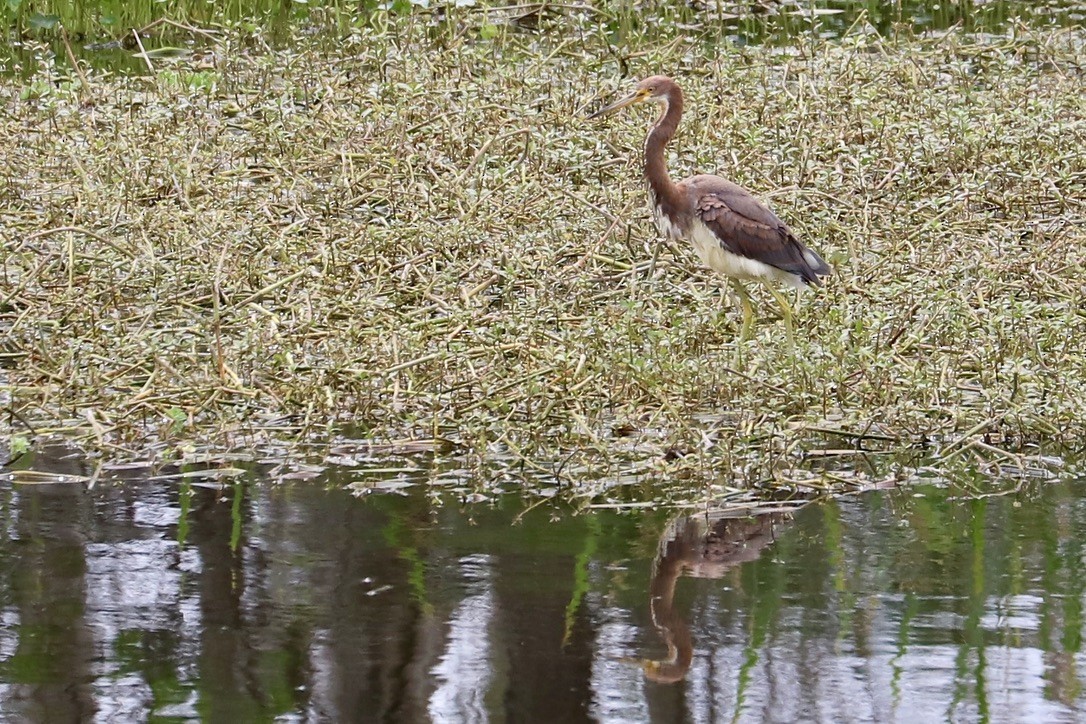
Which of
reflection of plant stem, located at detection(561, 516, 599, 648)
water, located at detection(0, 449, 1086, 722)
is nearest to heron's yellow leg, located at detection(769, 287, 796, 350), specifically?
water, located at detection(0, 449, 1086, 722)

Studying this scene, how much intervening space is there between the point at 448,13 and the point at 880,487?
29.0ft

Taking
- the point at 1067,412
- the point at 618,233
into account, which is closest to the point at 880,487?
the point at 1067,412

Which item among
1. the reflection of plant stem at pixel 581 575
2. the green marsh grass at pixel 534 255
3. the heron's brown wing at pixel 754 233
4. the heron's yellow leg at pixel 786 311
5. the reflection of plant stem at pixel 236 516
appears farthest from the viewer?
the heron's brown wing at pixel 754 233

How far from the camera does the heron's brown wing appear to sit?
7.95 metres

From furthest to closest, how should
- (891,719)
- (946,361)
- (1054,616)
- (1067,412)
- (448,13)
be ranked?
(448,13) → (946,361) → (1067,412) → (1054,616) → (891,719)

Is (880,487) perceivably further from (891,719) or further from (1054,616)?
(891,719)

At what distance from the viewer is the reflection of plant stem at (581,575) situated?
5.35 metres

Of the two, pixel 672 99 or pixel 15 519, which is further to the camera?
pixel 672 99

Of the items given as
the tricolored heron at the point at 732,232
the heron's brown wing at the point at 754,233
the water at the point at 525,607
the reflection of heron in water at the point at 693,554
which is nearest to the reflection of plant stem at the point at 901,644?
the water at the point at 525,607

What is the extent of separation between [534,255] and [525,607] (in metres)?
3.86

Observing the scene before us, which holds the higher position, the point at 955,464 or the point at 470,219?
the point at 470,219

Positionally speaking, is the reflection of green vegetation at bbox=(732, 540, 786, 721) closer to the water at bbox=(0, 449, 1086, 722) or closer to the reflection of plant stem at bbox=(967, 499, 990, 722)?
the water at bbox=(0, 449, 1086, 722)

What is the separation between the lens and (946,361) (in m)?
7.25

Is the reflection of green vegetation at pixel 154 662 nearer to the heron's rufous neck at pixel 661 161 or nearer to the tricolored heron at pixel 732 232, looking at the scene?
the tricolored heron at pixel 732 232
